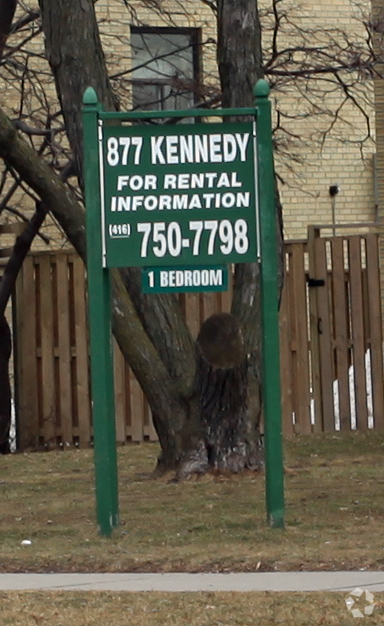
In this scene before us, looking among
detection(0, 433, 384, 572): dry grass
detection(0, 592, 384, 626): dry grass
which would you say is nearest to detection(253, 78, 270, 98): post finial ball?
detection(0, 433, 384, 572): dry grass

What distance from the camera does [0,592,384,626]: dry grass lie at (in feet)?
18.0

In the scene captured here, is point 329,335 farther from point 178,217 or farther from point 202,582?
point 202,582

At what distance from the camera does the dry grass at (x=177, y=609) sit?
18.0ft

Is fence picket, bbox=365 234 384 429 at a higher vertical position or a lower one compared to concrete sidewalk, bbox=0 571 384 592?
higher

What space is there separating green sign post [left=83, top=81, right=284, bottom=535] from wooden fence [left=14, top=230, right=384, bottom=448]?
18.3 feet

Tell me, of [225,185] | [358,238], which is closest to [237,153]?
[225,185]

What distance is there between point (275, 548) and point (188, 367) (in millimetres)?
3420

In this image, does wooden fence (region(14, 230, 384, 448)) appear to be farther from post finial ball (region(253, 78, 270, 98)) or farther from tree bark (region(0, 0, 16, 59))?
post finial ball (region(253, 78, 270, 98))

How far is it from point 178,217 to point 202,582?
2.54 meters

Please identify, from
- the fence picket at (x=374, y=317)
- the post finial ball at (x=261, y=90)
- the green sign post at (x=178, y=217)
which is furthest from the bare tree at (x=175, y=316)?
the fence picket at (x=374, y=317)

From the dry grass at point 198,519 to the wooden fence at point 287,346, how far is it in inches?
55.5

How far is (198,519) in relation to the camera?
28.0 feet

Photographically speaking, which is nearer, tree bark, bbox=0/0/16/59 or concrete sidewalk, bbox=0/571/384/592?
concrete sidewalk, bbox=0/571/384/592

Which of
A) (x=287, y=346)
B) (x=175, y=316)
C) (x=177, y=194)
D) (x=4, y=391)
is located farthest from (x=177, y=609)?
(x=4, y=391)
